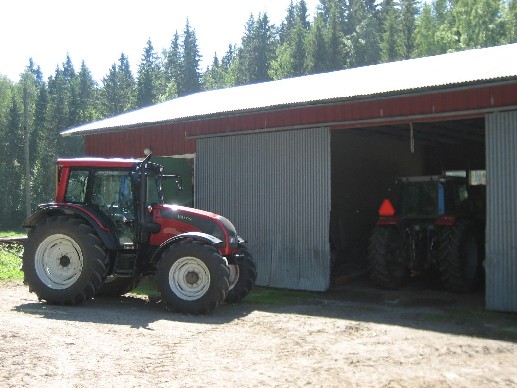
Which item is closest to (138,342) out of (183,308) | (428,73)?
(183,308)

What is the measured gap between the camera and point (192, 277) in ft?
28.2

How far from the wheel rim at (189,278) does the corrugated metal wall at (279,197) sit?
3.40 m

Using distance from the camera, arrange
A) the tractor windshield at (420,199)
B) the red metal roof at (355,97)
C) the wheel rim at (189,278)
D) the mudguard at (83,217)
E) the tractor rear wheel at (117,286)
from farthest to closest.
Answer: the tractor windshield at (420,199) → the red metal roof at (355,97) → the tractor rear wheel at (117,286) → the mudguard at (83,217) → the wheel rim at (189,278)

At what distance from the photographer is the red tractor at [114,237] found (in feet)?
28.7

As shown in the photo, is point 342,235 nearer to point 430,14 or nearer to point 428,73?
point 428,73

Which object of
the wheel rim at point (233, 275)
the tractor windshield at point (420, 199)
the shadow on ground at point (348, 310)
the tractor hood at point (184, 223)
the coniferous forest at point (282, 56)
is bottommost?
the shadow on ground at point (348, 310)

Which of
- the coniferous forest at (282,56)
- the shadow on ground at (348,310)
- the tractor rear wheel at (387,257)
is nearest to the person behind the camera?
the shadow on ground at (348,310)

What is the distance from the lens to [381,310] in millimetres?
9398

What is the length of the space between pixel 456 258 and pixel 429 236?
0.97 m

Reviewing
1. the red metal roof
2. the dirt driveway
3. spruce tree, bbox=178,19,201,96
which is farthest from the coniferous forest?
the dirt driveway

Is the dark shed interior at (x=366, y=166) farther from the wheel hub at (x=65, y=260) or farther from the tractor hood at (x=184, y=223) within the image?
the wheel hub at (x=65, y=260)

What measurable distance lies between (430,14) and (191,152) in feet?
160

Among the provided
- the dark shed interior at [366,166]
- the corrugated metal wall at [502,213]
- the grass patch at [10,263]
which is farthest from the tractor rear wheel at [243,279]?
the grass patch at [10,263]

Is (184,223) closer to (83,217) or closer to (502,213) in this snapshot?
(83,217)
